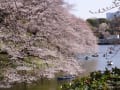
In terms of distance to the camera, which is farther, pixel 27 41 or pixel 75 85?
pixel 27 41

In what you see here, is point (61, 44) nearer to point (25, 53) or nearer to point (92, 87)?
point (25, 53)

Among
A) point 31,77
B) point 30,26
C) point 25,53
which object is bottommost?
point 31,77

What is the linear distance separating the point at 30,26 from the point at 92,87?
253 inches

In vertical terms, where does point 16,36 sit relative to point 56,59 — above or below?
above

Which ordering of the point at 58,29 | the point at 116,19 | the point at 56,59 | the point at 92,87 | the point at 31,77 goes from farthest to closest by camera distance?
1. the point at 58,29
2. the point at 56,59
3. the point at 31,77
4. the point at 92,87
5. the point at 116,19

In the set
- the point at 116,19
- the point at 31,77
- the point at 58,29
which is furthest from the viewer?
the point at 58,29

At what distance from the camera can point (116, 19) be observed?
327 inches

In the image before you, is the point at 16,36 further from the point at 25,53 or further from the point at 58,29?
the point at 58,29

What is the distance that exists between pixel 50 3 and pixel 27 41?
9.14 feet

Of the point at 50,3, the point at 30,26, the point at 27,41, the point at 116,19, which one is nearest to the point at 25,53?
the point at 27,41

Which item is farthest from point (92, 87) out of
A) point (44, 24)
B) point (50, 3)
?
point (50, 3)

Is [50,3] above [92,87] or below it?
above

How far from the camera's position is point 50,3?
1620 cm

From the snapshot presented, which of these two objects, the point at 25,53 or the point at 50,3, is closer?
the point at 25,53
